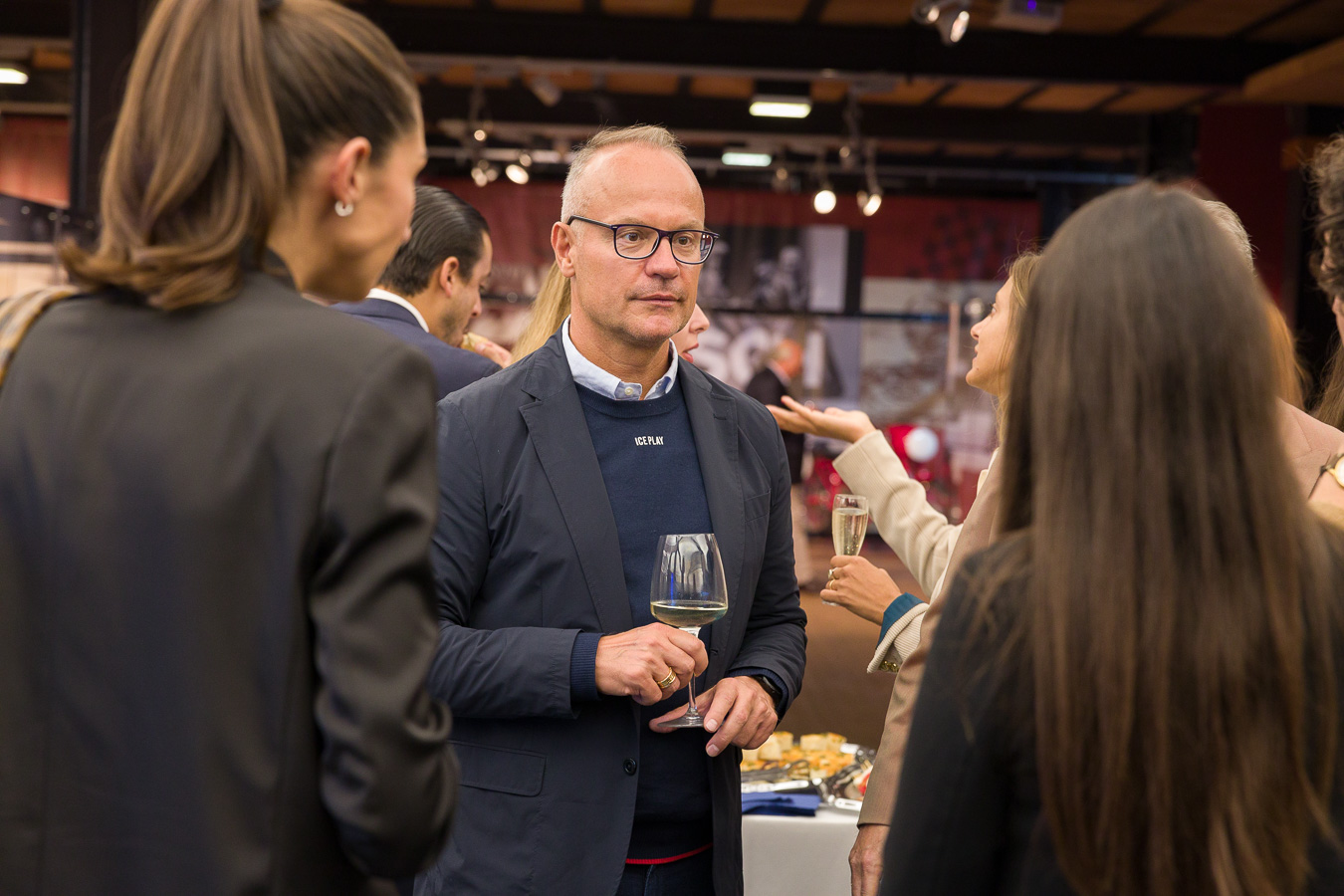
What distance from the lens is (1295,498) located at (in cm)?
95

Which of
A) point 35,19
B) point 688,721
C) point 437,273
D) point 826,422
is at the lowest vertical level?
point 688,721

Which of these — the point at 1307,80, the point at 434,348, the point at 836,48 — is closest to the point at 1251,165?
the point at 1307,80

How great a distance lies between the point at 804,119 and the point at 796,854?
356 inches

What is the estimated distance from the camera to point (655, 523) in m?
1.83

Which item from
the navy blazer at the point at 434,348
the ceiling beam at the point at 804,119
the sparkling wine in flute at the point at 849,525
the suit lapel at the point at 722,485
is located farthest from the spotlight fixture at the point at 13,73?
the suit lapel at the point at 722,485

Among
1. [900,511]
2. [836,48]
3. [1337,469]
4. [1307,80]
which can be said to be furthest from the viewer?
[836,48]

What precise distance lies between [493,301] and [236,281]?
12243 millimetres

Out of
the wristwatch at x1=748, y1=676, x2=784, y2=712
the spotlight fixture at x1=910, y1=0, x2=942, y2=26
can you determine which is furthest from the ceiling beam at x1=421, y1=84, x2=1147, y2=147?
the wristwatch at x1=748, y1=676, x2=784, y2=712

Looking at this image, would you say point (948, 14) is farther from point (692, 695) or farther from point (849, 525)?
point (692, 695)

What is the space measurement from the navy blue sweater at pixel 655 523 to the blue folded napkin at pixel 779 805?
0.87 m

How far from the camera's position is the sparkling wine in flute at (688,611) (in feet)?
5.27

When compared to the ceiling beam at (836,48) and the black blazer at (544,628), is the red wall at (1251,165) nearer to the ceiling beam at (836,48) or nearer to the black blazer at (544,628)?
the ceiling beam at (836,48)

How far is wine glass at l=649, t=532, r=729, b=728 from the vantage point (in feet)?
5.26

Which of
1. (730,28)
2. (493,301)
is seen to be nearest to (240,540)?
(730,28)
